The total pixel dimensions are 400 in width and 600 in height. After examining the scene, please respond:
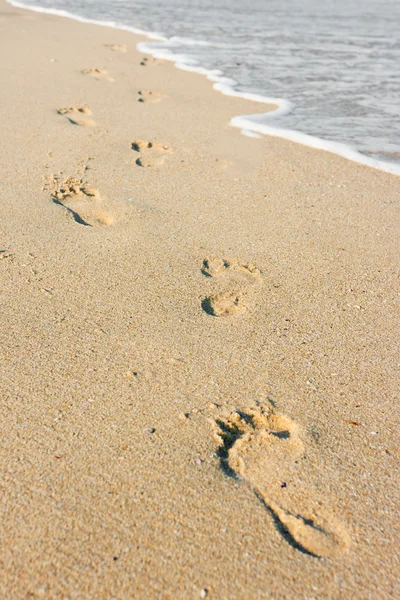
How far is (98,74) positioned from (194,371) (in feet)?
12.9

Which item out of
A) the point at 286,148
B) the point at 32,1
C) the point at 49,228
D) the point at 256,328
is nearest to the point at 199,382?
the point at 256,328

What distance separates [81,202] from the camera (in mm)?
2744

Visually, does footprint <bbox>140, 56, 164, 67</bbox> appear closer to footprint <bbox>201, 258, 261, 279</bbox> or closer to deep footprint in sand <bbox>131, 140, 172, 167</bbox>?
deep footprint in sand <bbox>131, 140, 172, 167</bbox>

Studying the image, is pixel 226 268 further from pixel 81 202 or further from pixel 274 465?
pixel 274 465

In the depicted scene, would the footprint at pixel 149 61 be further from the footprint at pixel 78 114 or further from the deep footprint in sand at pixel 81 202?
the deep footprint in sand at pixel 81 202

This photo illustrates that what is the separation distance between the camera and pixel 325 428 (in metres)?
1.60

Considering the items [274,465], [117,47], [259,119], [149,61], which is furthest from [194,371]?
[117,47]

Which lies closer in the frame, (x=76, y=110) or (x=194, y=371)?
(x=194, y=371)

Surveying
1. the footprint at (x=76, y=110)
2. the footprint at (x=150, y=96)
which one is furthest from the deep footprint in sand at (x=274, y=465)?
the footprint at (x=150, y=96)

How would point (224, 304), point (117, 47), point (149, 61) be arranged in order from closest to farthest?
point (224, 304) → point (149, 61) → point (117, 47)

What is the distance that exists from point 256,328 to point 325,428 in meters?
0.50

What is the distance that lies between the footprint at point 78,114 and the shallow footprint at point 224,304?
80.2 inches

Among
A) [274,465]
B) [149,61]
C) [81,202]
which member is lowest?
[274,465]

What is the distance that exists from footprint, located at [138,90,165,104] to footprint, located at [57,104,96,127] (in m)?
0.54
